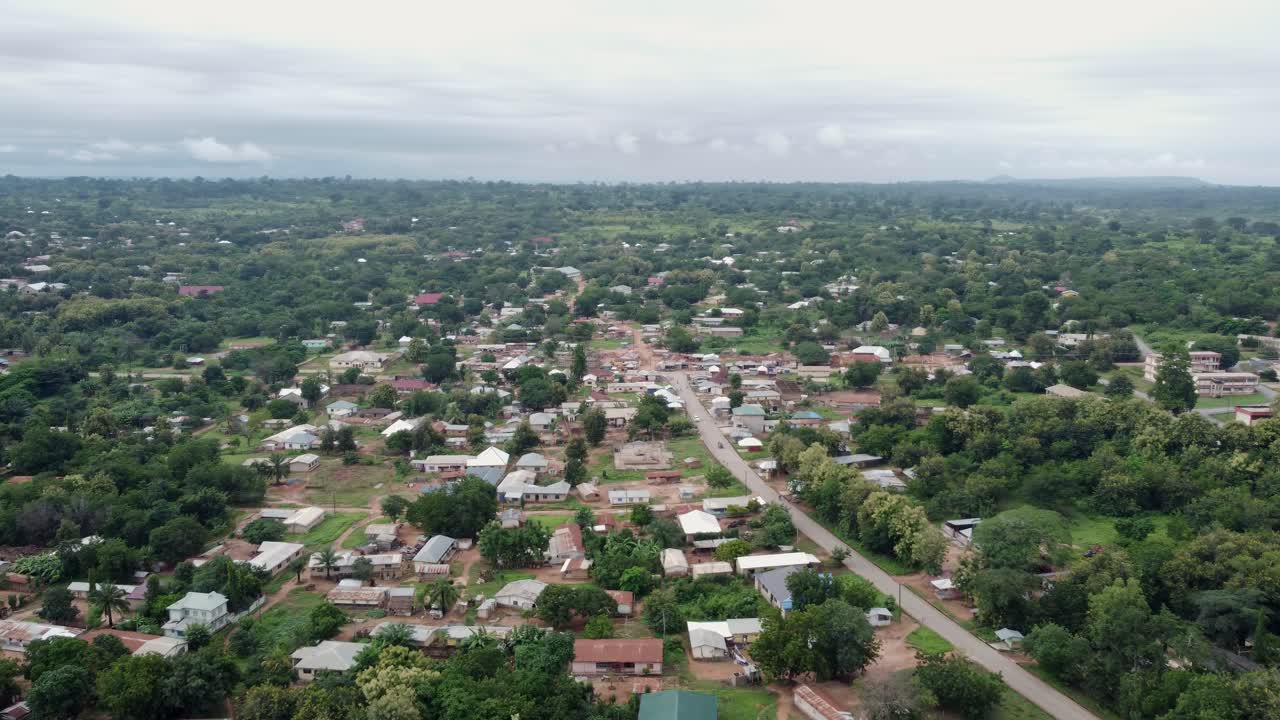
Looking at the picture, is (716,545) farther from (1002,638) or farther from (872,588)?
(1002,638)

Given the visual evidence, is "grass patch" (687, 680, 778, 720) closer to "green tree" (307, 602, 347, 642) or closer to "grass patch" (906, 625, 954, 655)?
"grass patch" (906, 625, 954, 655)

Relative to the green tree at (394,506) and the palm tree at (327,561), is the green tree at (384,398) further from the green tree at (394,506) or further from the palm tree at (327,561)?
the palm tree at (327,561)

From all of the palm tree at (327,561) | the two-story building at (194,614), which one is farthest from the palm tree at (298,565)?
the two-story building at (194,614)

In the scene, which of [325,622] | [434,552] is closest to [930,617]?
[434,552]

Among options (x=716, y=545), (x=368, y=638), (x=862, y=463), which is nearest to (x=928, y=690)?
(x=716, y=545)

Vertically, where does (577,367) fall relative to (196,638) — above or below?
above

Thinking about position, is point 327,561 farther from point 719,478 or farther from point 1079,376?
point 1079,376
